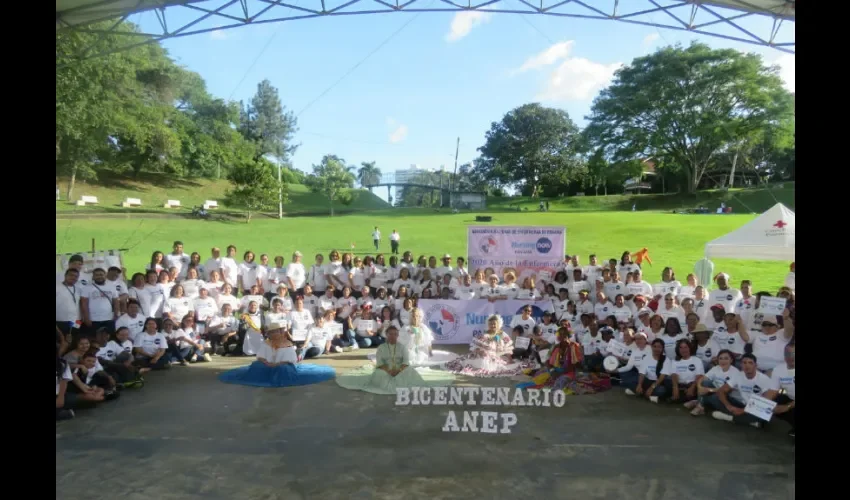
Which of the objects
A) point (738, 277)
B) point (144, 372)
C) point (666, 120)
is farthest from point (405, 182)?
point (144, 372)

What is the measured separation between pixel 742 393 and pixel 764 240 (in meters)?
4.85

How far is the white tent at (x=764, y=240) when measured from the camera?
914cm

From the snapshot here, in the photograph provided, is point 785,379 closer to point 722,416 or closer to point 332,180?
point 722,416

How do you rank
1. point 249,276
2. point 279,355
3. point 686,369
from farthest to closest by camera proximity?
point 249,276, point 279,355, point 686,369

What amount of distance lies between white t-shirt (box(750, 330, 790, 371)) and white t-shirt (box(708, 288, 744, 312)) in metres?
1.51

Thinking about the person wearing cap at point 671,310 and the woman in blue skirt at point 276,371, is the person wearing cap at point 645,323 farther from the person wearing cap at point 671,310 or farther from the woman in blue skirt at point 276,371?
the woman in blue skirt at point 276,371

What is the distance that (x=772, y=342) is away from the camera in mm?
6418

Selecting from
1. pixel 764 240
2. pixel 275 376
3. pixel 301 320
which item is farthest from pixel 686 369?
pixel 301 320

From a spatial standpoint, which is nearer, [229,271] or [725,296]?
[725,296]

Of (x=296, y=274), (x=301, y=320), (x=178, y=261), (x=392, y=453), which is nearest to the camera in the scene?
(x=392, y=453)

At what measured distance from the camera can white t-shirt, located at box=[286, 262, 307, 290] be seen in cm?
1060

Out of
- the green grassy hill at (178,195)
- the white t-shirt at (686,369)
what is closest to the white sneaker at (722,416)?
the white t-shirt at (686,369)

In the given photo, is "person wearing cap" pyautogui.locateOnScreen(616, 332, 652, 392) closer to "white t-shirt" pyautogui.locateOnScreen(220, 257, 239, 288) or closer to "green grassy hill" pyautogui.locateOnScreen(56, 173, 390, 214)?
"white t-shirt" pyautogui.locateOnScreen(220, 257, 239, 288)
